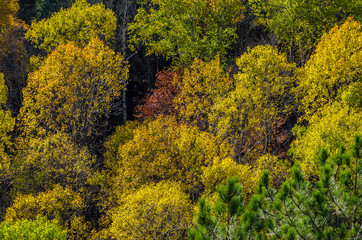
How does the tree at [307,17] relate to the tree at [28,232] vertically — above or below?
above

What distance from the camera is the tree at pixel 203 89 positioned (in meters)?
31.2

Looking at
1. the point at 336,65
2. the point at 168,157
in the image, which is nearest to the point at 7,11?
the point at 168,157

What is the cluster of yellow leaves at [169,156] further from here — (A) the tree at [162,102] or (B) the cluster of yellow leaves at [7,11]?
(B) the cluster of yellow leaves at [7,11]

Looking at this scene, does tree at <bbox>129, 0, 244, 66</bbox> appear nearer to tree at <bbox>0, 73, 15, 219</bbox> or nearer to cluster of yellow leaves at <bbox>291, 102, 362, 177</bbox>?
cluster of yellow leaves at <bbox>291, 102, 362, 177</bbox>

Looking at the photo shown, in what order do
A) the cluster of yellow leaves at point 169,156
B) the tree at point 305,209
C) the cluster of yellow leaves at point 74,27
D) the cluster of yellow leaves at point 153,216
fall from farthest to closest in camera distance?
the cluster of yellow leaves at point 74,27 < the cluster of yellow leaves at point 169,156 < the cluster of yellow leaves at point 153,216 < the tree at point 305,209

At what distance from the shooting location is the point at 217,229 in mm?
10633

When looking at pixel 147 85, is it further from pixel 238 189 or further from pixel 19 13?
pixel 238 189

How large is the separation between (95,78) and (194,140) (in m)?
10.4

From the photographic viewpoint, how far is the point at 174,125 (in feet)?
96.3

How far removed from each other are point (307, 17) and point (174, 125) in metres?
15.4

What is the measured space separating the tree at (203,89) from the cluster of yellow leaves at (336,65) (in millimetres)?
6989

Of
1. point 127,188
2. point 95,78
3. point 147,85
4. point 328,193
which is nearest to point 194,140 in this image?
point 127,188

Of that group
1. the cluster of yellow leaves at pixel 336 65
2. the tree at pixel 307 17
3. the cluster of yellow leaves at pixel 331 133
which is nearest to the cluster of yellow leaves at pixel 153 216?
the cluster of yellow leaves at pixel 331 133

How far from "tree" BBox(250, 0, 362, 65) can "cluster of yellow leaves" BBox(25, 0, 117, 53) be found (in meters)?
15.1
